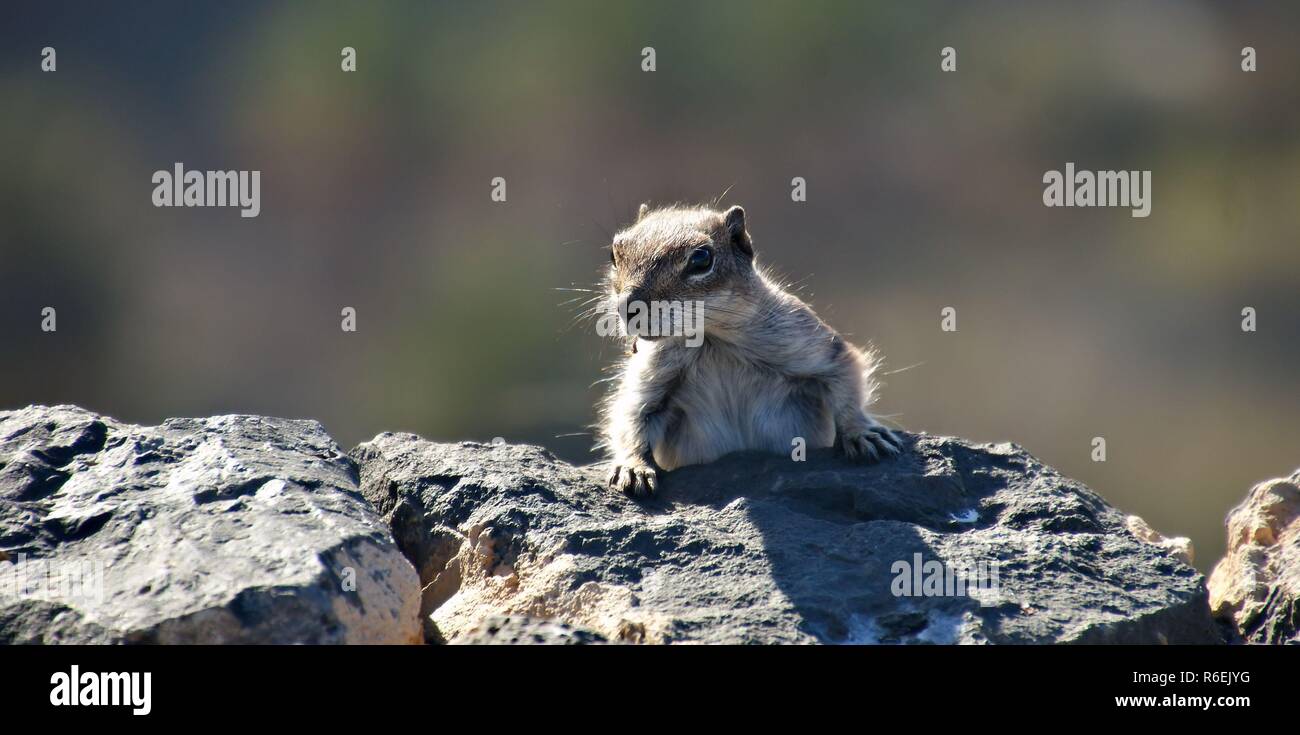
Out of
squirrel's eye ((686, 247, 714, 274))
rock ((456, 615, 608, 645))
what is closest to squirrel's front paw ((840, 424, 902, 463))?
squirrel's eye ((686, 247, 714, 274))

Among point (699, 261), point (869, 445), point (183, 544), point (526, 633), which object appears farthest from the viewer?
point (699, 261)

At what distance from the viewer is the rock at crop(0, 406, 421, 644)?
331 centimetres

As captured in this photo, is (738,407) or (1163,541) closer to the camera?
(1163,541)

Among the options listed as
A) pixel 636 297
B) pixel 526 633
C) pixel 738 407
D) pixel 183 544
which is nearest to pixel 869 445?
pixel 738 407

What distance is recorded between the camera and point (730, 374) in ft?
18.9

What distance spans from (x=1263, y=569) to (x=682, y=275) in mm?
2610

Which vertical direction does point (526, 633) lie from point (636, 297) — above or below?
below

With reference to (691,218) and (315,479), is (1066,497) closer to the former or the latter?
(691,218)

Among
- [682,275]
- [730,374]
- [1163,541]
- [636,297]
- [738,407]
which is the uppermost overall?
[682,275]

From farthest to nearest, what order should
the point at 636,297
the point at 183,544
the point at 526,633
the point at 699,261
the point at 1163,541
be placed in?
the point at 1163,541 → the point at 699,261 → the point at 636,297 → the point at 183,544 → the point at 526,633

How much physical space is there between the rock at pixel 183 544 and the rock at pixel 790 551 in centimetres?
43

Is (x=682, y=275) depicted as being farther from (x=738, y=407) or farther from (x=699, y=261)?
(x=738, y=407)

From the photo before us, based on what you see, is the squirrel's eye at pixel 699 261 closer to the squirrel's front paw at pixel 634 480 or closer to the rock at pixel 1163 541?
the squirrel's front paw at pixel 634 480

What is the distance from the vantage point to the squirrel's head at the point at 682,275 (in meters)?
5.06
